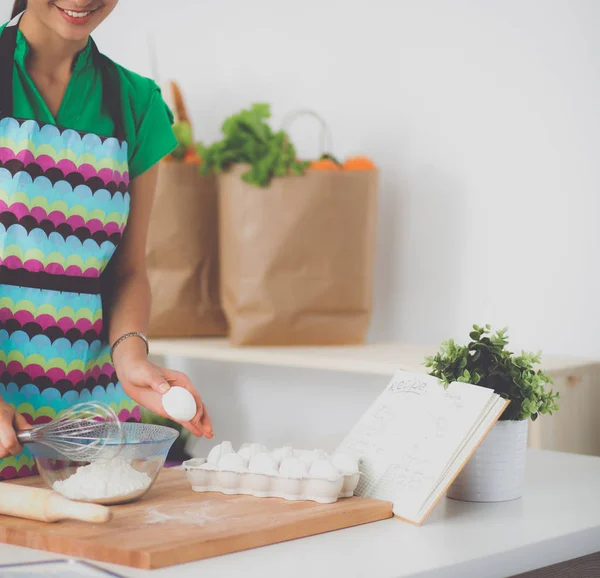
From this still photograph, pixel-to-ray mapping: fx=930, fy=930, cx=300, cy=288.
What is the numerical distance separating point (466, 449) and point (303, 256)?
0.97m

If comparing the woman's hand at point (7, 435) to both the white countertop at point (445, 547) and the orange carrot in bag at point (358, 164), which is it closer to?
the white countertop at point (445, 547)

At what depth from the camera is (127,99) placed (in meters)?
1.26

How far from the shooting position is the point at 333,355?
73.4 inches

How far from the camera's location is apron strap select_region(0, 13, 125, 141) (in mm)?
1142

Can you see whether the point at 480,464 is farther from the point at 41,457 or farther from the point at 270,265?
the point at 270,265

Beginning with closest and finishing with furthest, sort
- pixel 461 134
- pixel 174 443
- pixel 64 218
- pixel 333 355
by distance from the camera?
pixel 64 218 < pixel 333 355 < pixel 461 134 < pixel 174 443

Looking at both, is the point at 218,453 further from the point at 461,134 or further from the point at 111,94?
the point at 461,134

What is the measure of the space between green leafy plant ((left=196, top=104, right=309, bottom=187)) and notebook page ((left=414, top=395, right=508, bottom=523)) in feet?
3.22

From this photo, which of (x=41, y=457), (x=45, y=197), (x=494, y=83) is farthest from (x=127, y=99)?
(x=494, y=83)

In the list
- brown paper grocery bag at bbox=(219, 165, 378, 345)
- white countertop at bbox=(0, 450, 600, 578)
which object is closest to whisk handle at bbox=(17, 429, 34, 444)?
white countertop at bbox=(0, 450, 600, 578)

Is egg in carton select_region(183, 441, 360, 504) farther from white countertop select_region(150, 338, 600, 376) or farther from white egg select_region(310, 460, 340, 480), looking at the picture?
white countertop select_region(150, 338, 600, 376)

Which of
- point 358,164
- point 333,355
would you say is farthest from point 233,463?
point 358,164

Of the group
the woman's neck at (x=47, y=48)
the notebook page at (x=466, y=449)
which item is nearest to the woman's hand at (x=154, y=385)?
the notebook page at (x=466, y=449)

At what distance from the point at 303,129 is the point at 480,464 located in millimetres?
1324
